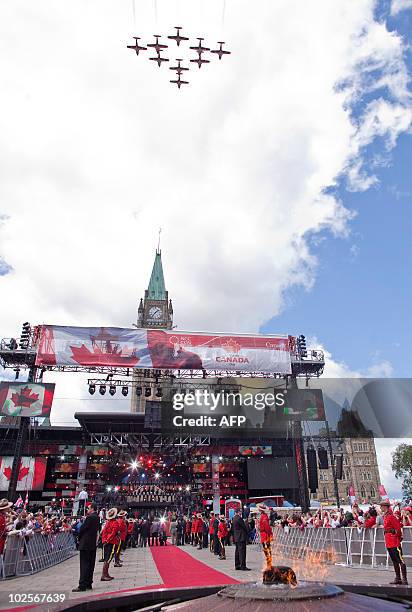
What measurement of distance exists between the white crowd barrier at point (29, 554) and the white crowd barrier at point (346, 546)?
29.2ft

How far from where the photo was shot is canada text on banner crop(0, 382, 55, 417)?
83.3ft

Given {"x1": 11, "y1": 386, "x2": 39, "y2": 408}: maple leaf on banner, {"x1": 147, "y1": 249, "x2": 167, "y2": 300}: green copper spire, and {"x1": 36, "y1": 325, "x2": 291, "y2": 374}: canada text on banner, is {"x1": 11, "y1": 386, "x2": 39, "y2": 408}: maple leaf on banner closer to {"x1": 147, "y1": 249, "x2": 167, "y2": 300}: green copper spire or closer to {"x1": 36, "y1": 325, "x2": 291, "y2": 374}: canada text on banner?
{"x1": 36, "y1": 325, "x2": 291, "y2": 374}: canada text on banner

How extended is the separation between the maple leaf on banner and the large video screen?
85.6 feet

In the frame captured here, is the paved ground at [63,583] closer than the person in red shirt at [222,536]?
Yes

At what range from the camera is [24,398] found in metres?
25.6

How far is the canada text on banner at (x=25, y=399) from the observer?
25375 millimetres

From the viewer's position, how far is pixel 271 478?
43.5 metres

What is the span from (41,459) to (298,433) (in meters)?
28.0

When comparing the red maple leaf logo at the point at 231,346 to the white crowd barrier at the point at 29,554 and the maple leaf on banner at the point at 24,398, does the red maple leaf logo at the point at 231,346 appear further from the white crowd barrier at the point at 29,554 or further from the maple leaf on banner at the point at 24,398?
the white crowd barrier at the point at 29,554

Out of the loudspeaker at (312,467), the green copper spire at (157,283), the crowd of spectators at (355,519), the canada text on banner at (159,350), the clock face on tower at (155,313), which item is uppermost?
the green copper spire at (157,283)

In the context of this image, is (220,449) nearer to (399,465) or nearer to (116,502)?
(116,502)

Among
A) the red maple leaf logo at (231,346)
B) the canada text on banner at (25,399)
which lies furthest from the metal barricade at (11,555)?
the red maple leaf logo at (231,346)

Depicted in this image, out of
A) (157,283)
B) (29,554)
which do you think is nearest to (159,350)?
(29,554)

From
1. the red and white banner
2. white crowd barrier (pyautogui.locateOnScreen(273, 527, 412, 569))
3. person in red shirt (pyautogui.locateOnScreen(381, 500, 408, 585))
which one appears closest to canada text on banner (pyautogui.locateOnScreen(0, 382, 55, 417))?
white crowd barrier (pyautogui.locateOnScreen(273, 527, 412, 569))
